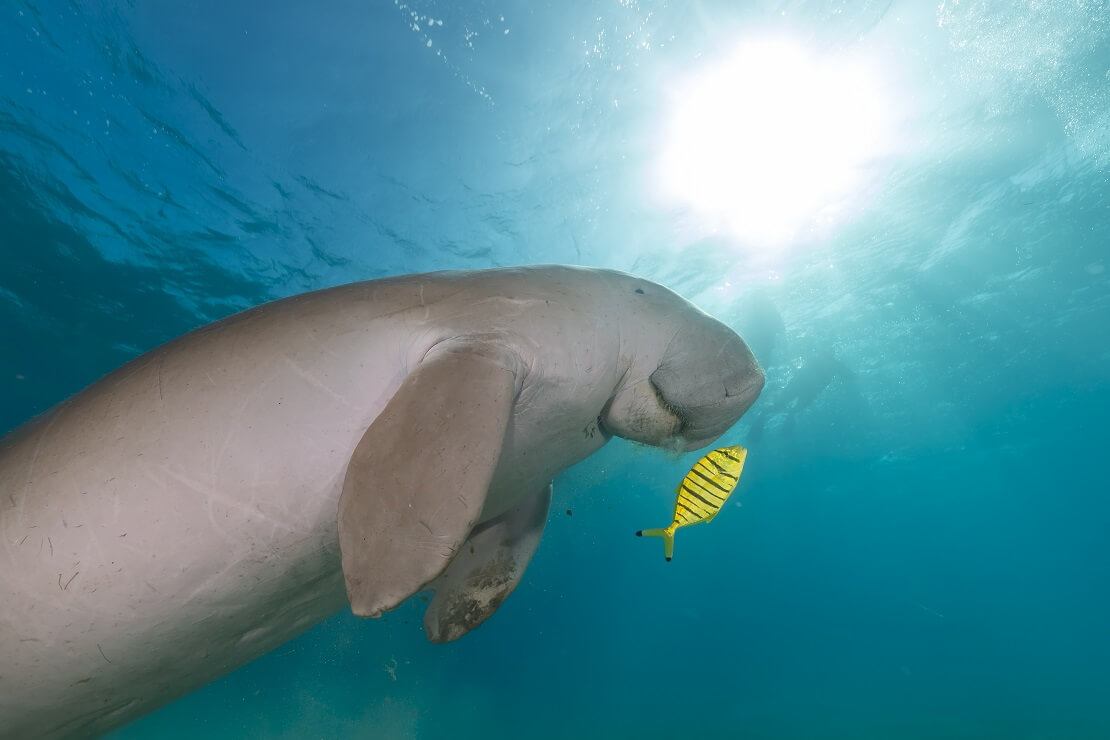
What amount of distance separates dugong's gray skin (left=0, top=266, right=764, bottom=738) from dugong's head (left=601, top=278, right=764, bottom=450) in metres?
0.19

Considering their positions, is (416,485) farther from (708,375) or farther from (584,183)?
(584,183)

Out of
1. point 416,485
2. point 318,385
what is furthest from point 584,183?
point 416,485

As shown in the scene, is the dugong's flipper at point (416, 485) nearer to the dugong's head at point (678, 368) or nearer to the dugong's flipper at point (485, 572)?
the dugong's head at point (678, 368)

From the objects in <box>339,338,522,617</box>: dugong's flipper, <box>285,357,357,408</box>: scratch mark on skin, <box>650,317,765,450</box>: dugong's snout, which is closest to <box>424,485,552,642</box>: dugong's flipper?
<box>650,317,765,450</box>: dugong's snout

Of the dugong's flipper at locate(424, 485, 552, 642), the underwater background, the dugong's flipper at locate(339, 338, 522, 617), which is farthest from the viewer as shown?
the underwater background

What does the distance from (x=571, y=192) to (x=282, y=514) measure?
9.75 metres

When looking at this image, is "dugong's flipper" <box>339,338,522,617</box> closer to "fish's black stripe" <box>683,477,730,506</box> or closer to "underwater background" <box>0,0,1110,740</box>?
"fish's black stripe" <box>683,477,730,506</box>

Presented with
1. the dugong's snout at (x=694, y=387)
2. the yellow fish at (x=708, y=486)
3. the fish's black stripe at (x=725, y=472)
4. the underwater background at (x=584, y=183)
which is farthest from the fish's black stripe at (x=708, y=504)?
the dugong's snout at (x=694, y=387)

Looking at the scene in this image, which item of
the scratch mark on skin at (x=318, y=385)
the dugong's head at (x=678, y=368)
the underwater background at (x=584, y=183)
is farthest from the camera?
the underwater background at (x=584, y=183)

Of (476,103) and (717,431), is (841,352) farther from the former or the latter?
(717,431)

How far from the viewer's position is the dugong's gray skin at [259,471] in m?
1.17

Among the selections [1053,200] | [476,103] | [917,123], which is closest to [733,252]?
[917,123]

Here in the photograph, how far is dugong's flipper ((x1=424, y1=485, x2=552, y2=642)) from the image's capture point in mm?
2357

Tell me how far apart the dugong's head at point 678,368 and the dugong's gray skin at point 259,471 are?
0.61ft
